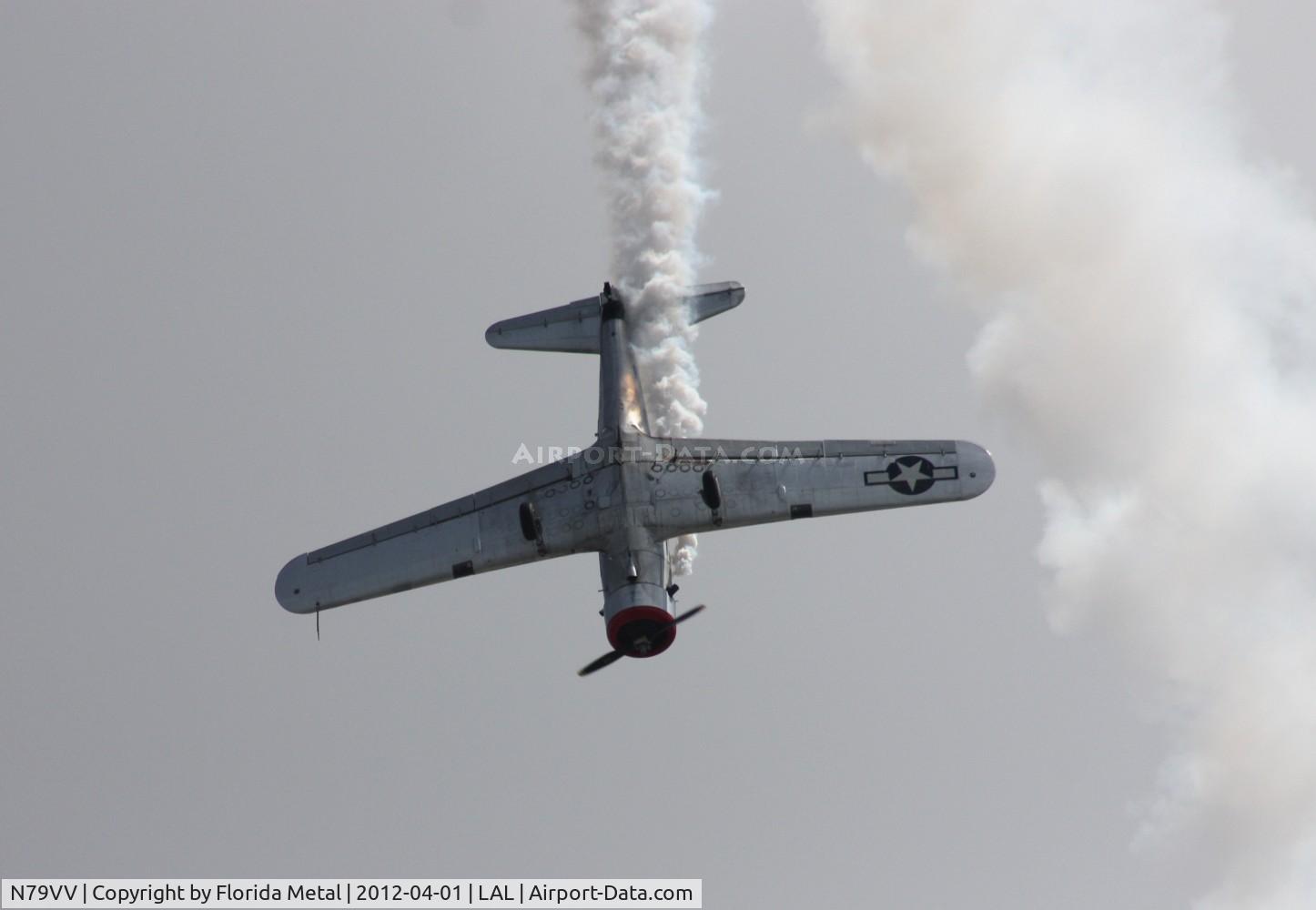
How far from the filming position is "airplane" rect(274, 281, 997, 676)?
4125 centimetres

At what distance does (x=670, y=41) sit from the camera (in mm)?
44750

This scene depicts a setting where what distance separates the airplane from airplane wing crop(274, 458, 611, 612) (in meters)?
0.02

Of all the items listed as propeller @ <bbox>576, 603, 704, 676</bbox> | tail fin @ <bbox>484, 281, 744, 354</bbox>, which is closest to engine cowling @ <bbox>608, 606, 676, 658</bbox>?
propeller @ <bbox>576, 603, 704, 676</bbox>

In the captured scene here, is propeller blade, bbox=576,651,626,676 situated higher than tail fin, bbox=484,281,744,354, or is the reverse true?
tail fin, bbox=484,281,744,354

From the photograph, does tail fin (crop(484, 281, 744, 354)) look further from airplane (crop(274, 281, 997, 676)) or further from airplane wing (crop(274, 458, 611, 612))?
airplane wing (crop(274, 458, 611, 612))

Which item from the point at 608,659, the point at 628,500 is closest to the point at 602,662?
the point at 608,659

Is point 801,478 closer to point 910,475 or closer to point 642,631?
point 910,475

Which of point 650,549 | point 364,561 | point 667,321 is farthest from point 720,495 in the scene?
point 364,561

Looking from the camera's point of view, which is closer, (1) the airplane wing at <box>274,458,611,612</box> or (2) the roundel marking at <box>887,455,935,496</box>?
(1) the airplane wing at <box>274,458,611,612</box>

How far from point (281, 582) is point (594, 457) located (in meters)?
8.55

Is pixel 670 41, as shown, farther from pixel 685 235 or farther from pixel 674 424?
pixel 674 424

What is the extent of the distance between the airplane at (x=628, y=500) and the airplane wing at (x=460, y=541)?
2 centimetres

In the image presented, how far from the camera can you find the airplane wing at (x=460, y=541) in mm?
41500

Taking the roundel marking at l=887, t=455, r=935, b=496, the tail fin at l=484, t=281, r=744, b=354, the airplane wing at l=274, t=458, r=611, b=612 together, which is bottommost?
the airplane wing at l=274, t=458, r=611, b=612
